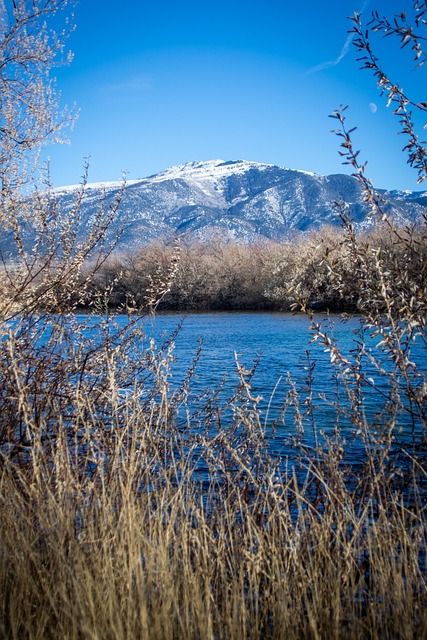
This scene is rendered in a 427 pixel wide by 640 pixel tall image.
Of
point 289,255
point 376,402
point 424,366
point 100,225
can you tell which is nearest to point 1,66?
point 100,225

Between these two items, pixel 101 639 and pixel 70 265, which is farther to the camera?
pixel 70 265

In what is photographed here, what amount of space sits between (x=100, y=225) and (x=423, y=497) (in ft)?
18.5

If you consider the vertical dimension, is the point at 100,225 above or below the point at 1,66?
below

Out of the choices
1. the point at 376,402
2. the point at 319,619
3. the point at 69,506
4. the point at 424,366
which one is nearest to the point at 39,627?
the point at 69,506

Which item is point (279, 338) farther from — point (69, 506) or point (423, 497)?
point (69, 506)

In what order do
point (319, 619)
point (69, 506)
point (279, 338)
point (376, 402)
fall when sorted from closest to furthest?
point (319, 619), point (69, 506), point (376, 402), point (279, 338)

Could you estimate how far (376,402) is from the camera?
1470cm

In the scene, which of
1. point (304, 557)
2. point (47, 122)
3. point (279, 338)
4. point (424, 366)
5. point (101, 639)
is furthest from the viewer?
point (279, 338)

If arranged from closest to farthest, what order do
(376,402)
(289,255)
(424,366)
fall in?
1. (376,402)
2. (424,366)
3. (289,255)

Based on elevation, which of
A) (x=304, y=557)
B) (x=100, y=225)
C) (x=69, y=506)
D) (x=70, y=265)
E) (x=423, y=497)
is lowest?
(x=423, y=497)

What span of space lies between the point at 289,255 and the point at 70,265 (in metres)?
58.7

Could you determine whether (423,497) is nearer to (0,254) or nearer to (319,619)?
(319,619)

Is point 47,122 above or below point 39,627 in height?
above

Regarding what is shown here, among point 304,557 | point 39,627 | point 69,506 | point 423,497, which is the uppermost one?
point 69,506
